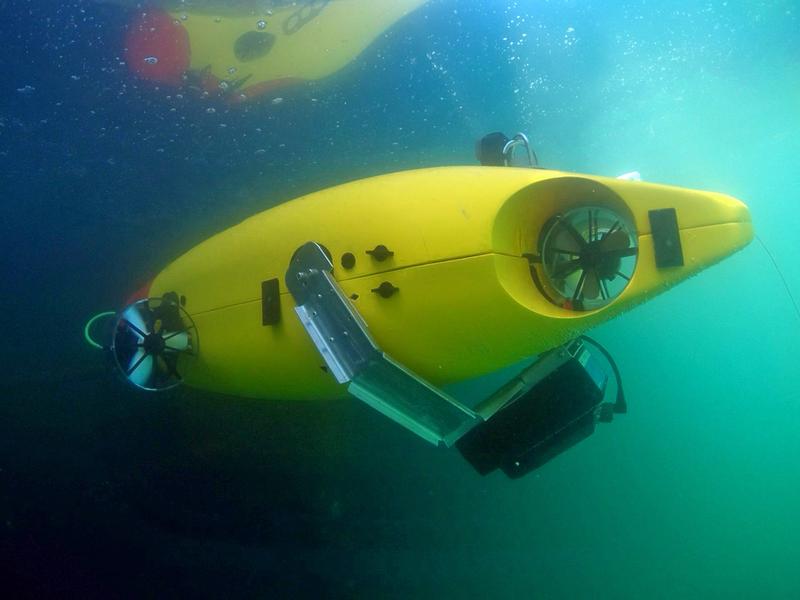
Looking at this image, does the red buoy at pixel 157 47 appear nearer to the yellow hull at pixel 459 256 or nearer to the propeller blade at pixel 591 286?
the yellow hull at pixel 459 256

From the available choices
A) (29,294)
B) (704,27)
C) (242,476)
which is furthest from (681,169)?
(29,294)

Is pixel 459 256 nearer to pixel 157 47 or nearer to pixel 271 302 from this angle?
pixel 271 302

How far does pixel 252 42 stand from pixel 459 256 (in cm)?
312

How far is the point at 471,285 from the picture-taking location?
2.34 metres

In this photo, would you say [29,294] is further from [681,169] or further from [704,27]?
[681,169]

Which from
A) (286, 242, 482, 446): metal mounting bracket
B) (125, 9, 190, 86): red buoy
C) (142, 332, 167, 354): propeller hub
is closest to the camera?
(286, 242, 482, 446): metal mounting bracket

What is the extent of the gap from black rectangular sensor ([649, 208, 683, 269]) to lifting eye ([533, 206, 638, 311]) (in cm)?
16

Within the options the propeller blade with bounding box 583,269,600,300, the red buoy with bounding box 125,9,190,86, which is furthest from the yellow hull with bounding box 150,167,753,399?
the red buoy with bounding box 125,9,190,86

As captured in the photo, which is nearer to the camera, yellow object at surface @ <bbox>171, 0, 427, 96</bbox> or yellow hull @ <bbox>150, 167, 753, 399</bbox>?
yellow hull @ <bbox>150, 167, 753, 399</bbox>

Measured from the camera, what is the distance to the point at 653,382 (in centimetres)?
742

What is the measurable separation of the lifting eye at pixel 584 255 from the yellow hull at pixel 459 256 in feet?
0.21

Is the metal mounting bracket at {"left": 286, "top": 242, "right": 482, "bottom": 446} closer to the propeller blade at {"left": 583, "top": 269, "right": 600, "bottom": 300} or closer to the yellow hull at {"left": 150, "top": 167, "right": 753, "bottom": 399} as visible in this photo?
the yellow hull at {"left": 150, "top": 167, "right": 753, "bottom": 399}

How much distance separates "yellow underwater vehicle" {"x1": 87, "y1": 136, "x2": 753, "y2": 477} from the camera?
2.15 m

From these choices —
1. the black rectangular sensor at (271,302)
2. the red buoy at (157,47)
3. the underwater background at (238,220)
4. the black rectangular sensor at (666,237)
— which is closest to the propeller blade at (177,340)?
the black rectangular sensor at (271,302)
